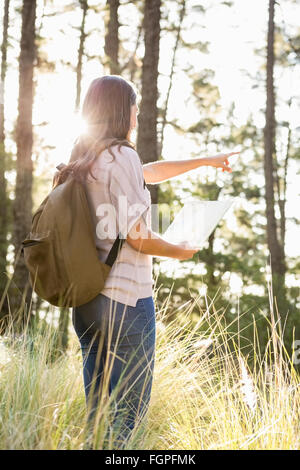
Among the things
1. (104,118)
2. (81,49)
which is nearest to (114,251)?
(104,118)

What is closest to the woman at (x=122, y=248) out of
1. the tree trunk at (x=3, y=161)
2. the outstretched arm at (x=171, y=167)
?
the outstretched arm at (x=171, y=167)

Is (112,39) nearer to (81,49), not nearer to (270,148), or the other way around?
(81,49)

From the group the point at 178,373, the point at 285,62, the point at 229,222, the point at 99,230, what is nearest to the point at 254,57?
the point at 285,62

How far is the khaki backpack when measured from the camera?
2121mm

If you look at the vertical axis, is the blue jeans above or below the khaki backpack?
below

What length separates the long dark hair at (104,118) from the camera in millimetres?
2186

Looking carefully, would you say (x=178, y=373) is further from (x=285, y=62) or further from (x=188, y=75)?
(x=285, y=62)

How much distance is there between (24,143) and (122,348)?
863cm

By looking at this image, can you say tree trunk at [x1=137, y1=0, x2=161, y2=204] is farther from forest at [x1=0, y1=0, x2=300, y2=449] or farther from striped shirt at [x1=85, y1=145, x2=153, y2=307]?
striped shirt at [x1=85, y1=145, x2=153, y2=307]

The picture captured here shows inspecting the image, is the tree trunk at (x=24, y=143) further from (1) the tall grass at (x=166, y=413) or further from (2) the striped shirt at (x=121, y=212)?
(2) the striped shirt at (x=121, y=212)

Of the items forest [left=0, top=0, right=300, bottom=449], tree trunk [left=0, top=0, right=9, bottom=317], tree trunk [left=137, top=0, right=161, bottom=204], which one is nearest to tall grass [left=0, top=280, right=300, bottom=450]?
forest [left=0, top=0, right=300, bottom=449]

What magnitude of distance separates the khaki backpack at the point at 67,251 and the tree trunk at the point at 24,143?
313 inches

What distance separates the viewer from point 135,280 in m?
2.17

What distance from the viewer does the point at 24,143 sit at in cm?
1031
